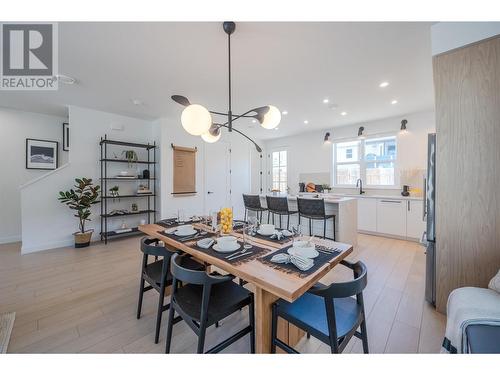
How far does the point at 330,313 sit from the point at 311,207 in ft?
8.15

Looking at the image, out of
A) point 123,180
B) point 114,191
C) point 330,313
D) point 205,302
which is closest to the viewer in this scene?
point 330,313

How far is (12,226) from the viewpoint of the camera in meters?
4.05

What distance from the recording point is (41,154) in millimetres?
4242

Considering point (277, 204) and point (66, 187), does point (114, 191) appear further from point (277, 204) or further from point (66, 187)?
point (277, 204)

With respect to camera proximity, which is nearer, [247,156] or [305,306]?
[305,306]

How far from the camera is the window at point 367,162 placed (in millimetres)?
4695

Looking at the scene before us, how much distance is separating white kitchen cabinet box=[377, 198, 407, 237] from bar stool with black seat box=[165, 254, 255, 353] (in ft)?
13.0

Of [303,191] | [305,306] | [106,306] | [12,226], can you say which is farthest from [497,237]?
[12,226]

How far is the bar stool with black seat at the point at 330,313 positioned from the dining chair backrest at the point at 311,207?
6.66ft

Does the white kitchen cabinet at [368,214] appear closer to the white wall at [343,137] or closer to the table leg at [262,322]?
the white wall at [343,137]

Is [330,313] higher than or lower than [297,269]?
lower

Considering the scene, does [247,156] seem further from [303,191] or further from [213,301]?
[213,301]

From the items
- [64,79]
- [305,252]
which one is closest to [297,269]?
[305,252]
